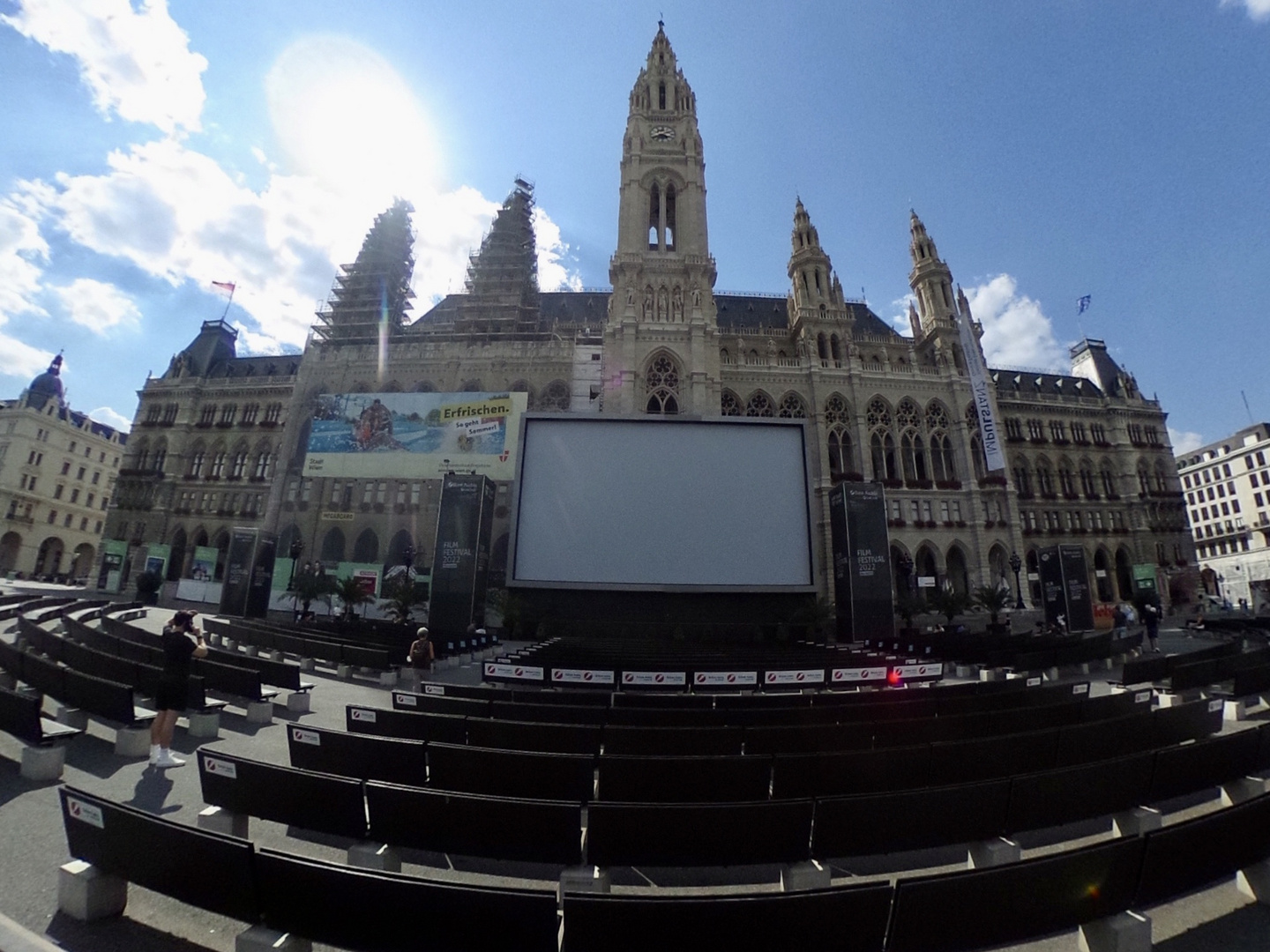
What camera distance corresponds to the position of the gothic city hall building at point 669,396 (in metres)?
32.3

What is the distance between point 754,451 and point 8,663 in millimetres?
19037

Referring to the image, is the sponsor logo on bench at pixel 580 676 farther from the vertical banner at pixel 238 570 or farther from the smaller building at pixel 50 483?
the smaller building at pixel 50 483

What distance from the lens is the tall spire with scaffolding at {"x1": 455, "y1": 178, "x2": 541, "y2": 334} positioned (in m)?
37.2

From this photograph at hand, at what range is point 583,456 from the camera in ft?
65.8

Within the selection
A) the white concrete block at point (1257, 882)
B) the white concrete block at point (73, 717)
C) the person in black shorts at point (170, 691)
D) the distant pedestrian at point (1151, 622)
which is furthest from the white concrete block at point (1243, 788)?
the distant pedestrian at point (1151, 622)

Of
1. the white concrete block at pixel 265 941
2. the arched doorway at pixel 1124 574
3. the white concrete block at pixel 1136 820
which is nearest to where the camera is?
the white concrete block at pixel 265 941

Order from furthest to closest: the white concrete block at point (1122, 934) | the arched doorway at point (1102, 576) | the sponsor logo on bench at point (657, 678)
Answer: the arched doorway at point (1102, 576) < the sponsor logo on bench at point (657, 678) < the white concrete block at point (1122, 934)

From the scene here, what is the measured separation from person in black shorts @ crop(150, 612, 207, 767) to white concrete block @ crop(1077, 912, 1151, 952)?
7.21m

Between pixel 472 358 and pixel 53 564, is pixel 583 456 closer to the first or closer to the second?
pixel 472 358

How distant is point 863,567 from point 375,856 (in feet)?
59.4

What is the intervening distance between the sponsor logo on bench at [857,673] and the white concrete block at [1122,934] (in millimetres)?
7317

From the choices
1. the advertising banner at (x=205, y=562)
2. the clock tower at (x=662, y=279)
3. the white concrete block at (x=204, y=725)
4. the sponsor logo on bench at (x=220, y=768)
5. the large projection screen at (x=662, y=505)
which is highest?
the clock tower at (x=662, y=279)

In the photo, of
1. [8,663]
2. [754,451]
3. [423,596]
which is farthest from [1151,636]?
[423,596]

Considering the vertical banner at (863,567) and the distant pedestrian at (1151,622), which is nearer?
the distant pedestrian at (1151,622)
